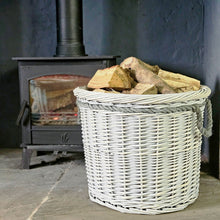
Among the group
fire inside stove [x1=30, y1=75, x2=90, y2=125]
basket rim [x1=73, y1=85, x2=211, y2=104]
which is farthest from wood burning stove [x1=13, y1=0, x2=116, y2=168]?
basket rim [x1=73, y1=85, x2=211, y2=104]

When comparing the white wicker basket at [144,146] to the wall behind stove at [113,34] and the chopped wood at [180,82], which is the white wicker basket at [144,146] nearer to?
the chopped wood at [180,82]

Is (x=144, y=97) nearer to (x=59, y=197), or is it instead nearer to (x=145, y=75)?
(x=145, y=75)

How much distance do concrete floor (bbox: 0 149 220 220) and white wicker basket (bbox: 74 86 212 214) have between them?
61mm

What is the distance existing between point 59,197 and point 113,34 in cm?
125

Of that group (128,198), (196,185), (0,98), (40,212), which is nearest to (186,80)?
(196,185)

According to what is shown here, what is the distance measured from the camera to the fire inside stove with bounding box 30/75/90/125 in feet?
7.04

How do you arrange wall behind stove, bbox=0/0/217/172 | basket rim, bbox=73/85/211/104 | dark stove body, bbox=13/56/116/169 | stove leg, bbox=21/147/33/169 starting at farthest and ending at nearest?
wall behind stove, bbox=0/0/217/172 → stove leg, bbox=21/147/33/169 → dark stove body, bbox=13/56/116/169 → basket rim, bbox=73/85/211/104

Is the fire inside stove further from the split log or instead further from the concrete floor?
the split log

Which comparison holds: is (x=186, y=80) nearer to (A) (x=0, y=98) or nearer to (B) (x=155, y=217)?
(B) (x=155, y=217)

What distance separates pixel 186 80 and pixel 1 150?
5.02 feet

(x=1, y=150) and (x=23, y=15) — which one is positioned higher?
(x=23, y=15)

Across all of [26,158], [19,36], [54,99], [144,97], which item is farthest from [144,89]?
[19,36]

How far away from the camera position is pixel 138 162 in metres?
1.49

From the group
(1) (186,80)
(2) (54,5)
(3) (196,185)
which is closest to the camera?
(3) (196,185)
